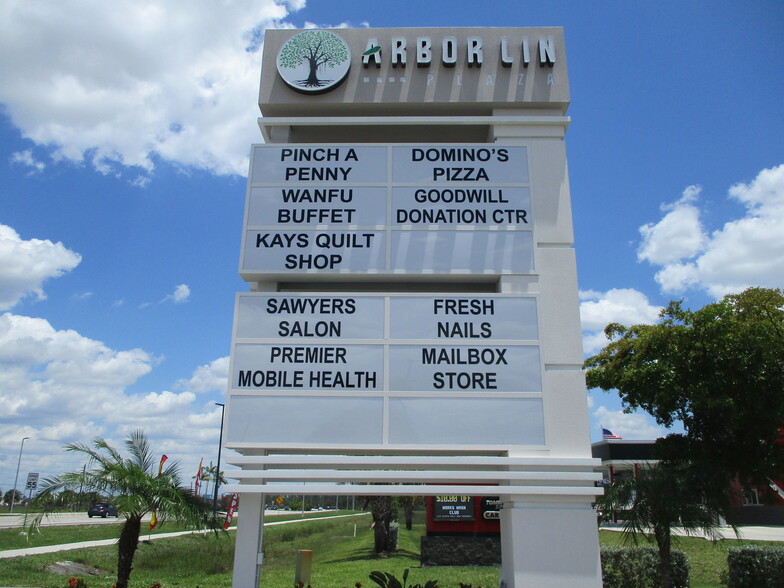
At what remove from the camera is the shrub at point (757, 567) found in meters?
13.8

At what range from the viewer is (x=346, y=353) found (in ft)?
28.6

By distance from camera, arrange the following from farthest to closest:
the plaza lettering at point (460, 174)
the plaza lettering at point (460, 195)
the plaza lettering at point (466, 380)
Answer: the plaza lettering at point (460, 174), the plaza lettering at point (460, 195), the plaza lettering at point (466, 380)

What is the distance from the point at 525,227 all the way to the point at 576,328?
67.4 inches

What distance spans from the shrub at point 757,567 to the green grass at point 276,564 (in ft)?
2.13

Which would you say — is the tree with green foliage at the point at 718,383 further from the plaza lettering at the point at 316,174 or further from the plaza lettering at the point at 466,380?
the plaza lettering at the point at 316,174

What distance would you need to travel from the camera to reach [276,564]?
24625 millimetres

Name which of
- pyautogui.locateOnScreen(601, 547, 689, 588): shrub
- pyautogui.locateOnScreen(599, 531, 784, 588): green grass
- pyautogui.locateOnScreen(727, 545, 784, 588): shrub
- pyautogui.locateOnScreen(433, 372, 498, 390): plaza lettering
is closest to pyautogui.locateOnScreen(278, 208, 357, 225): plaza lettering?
pyautogui.locateOnScreen(433, 372, 498, 390): plaza lettering

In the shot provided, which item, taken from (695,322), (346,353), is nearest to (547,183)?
(346,353)

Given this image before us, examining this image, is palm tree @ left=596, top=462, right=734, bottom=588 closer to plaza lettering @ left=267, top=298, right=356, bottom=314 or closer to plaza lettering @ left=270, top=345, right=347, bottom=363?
plaza lettering @ left=270, top=345, right=347, bottom=363

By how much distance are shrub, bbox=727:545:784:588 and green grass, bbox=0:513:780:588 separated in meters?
0.65

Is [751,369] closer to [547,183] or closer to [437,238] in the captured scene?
[547,183]

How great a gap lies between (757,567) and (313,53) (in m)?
14.8

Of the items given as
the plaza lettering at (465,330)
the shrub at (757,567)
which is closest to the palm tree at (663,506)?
the shrub at (757,567)

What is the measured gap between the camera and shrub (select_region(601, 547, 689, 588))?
1427 cm
